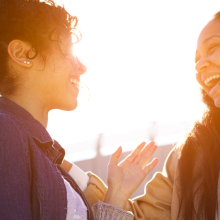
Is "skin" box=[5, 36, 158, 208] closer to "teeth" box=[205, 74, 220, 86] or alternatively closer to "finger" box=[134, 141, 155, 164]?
"finger" box=[134, 141, 155, 164]

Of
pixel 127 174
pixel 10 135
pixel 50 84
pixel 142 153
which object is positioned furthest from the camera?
pixel 142 153

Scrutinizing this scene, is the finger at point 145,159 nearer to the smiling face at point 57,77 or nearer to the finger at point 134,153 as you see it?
the finger at point 134,153

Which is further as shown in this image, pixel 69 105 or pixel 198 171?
pixel 198 171

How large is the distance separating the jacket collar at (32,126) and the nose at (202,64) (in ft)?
4.76

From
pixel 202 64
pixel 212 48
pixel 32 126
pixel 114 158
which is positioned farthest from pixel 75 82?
pixel 212 48

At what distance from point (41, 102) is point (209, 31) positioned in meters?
1.59

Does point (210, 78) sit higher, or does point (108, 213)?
point (210, 78)

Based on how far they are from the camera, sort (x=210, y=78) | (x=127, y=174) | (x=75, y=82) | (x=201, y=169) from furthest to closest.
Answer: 1. (x=210, y=78)
2. (x=201, y=169)
3. (x=127, y=174)
4. (x=75, y=82)

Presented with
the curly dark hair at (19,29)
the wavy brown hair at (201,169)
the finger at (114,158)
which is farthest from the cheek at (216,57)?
the curly dark hair at (19,29)

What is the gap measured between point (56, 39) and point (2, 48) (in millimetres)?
325

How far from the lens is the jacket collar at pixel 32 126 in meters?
1.63

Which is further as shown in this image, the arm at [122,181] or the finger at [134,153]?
the finger at [134,153]

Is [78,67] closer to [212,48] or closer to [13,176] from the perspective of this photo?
[13,176]

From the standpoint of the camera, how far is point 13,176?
1.30m
